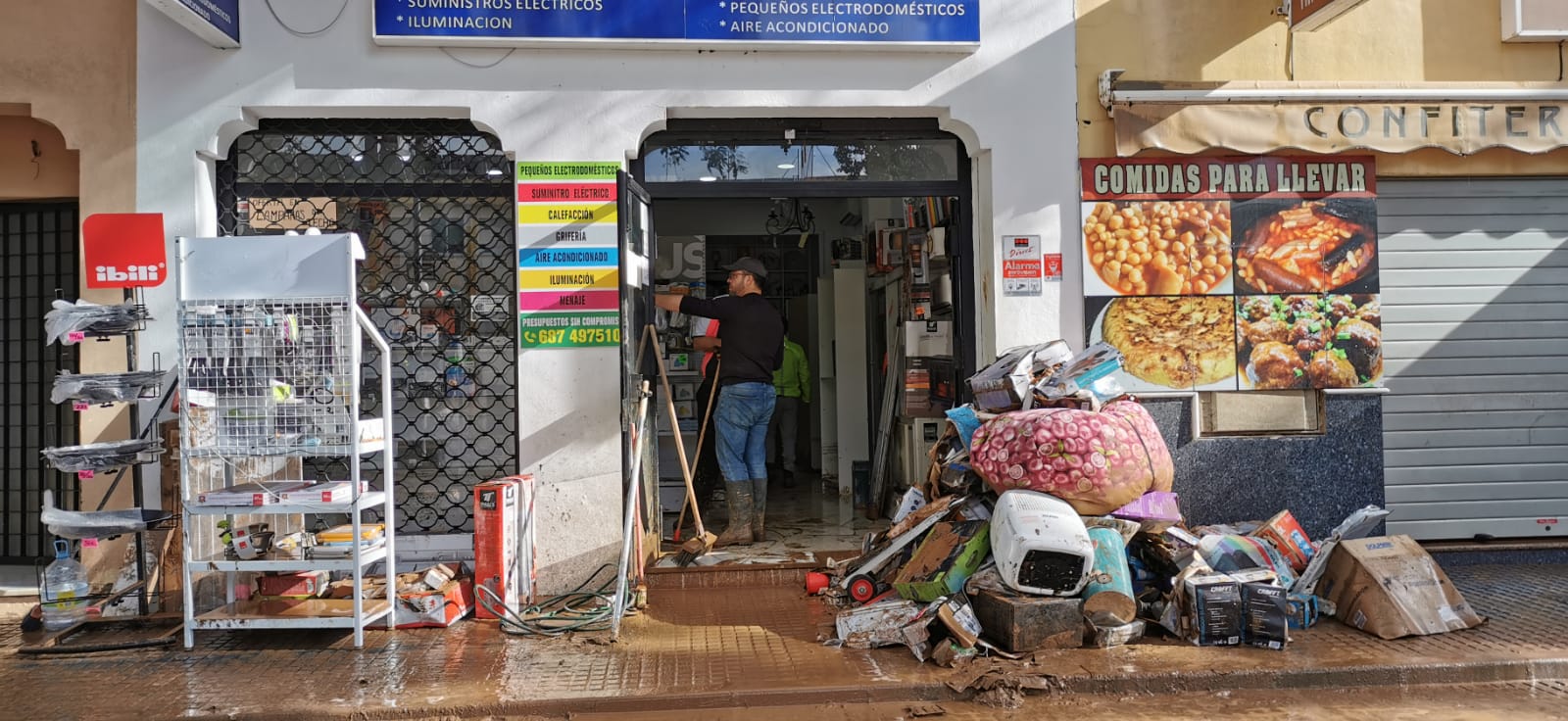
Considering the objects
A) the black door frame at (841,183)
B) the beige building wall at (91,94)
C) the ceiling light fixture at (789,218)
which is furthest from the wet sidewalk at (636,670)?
the ceiling light fixture at (789,218)

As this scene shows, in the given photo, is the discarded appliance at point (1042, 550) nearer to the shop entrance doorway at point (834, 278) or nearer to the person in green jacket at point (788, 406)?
the shop entrance doorway at point (834, 278)

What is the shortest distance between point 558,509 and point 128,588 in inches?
96.0

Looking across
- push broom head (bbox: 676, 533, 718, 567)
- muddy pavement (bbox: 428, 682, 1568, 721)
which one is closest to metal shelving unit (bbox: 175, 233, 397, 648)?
muddy pavement (bbox: 428, 682, 1568, 721)

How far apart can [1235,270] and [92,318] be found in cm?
697

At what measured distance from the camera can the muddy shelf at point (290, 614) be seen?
212 inches

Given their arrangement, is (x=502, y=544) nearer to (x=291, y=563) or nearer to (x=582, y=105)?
(x=291, y=563)

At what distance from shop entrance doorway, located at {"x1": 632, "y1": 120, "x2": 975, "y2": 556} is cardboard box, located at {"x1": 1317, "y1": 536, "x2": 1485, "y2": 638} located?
2.68 m

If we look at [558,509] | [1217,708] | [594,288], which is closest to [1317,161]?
[1217,708]

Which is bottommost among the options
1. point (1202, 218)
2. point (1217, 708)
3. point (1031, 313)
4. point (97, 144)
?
point (1217, 708)

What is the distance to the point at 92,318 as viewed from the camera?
5637mm

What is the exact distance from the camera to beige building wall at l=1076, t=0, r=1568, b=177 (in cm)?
697

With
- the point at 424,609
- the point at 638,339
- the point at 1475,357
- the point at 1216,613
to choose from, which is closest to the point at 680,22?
the point at 638,339

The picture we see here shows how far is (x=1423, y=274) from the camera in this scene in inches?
288

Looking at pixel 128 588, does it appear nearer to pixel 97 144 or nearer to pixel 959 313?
pixel 97 144
